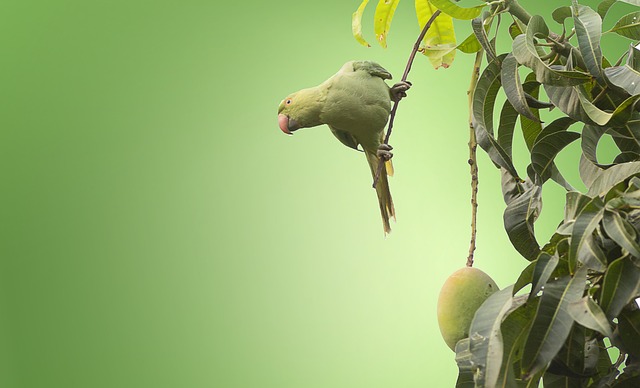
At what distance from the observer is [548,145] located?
682mm

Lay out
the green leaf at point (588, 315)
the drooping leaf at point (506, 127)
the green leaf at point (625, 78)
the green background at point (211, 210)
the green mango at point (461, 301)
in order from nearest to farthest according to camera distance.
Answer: the green leaf at point (588, 315)
the green leaf at point (625, 78)
the drooping leaf at point (506, 127)
the green mango at point (461, 301)
the green background at point (211, 210)

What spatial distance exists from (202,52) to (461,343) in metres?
1.24

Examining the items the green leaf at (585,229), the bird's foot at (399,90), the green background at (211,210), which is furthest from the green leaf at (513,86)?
the green background at (211,210)

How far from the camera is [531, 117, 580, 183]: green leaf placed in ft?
2.23

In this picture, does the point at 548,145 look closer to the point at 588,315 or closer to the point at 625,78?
the point at 625,78

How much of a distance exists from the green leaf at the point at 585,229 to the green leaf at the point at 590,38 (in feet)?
0.41

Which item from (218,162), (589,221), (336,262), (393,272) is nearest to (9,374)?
(218,162)

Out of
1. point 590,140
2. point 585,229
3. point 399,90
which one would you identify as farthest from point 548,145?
point 399,90

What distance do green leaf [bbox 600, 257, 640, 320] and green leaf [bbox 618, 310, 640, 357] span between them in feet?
0.14

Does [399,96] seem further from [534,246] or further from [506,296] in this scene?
[506,296]

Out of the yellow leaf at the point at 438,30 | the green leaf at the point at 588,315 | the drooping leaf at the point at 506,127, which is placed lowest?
the green leaf at the point at 588,315

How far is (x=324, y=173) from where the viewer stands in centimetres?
170

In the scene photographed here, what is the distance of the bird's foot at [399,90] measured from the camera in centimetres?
89

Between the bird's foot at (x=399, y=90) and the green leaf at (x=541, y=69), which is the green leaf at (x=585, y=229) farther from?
the bird's foot at (x=399, y=90)
